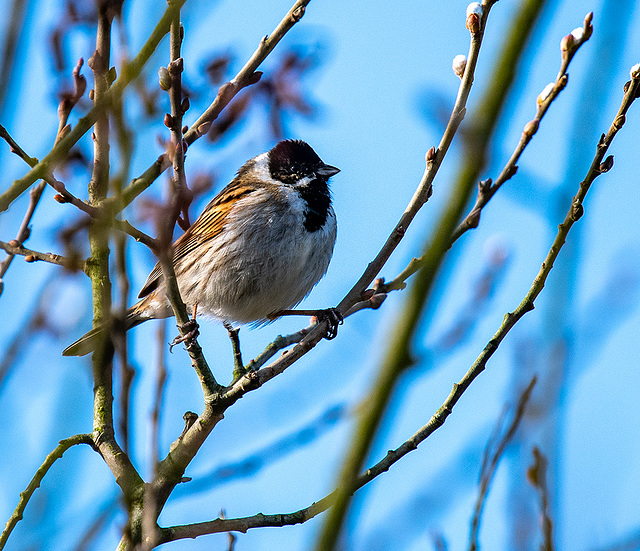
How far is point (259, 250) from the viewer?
226 inches

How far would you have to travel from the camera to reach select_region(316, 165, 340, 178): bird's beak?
6.34 m

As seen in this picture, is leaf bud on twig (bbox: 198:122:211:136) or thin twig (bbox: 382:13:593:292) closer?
thin twig (bbox: 382:13:593:292)

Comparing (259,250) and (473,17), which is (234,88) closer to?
(473,17)

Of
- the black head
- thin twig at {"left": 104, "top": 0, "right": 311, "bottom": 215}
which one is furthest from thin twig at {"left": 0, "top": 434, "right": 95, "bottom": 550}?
the black head

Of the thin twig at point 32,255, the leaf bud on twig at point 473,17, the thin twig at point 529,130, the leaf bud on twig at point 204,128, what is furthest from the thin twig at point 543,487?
the thin twig at point 32,255

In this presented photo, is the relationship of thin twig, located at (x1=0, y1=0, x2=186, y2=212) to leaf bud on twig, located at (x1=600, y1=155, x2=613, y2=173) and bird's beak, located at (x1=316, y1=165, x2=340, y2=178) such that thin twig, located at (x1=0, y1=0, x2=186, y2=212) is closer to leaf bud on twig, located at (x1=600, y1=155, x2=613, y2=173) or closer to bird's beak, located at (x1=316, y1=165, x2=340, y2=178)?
leaf bud on twig, located at (x1=600, y1=155, x2=613, y2=173)

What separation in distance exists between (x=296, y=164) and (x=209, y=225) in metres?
0.88

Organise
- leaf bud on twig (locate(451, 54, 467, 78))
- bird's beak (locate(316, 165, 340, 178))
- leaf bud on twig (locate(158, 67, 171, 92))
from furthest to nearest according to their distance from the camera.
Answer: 1. bird's beak (locate(316, 165, 340, 178))
2. leaf bud on twig (locate(451, 54, 467, 78))
3. leaf bud on twig (locate(158, 67, 171, 92))

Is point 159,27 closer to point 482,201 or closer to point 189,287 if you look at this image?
point 482,201

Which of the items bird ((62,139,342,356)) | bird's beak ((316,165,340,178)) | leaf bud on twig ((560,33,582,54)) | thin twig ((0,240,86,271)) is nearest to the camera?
leaf bud on twig ((560,33,582,54))

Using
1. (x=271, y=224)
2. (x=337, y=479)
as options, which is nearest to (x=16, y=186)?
(x=337, y=479)

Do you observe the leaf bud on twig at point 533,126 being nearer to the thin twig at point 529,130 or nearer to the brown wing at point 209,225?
the thin twig at point 529,130

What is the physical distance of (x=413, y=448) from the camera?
308cm

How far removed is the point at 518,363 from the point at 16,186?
1734 mm
